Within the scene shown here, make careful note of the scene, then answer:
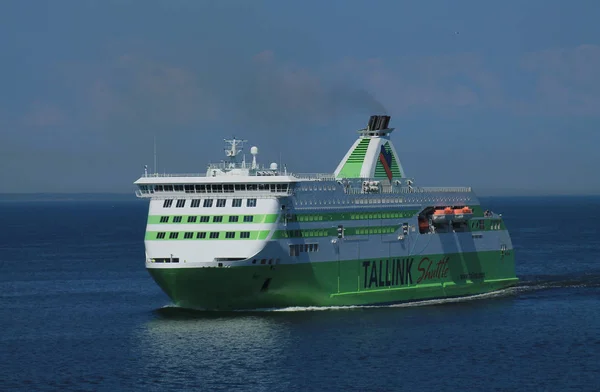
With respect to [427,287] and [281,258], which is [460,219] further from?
[281,258]

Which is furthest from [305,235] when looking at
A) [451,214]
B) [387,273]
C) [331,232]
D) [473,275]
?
[473,275]

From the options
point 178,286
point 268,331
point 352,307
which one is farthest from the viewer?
point 352,307

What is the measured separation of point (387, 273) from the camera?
63.4m

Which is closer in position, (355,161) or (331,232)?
(331,232)

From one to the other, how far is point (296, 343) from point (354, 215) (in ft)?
44.7

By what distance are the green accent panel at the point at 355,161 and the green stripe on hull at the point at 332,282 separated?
21.7 ft

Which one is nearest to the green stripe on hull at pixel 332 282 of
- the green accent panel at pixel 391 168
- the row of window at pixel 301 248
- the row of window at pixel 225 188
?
the row of window at pixel 301 248

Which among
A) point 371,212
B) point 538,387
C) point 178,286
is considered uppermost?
point 371,212

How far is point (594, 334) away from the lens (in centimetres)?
5338

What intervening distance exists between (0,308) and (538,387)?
3531 centimetres

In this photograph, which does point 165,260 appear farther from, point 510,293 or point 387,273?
point 510,293

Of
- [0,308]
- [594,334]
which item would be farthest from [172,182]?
[594,334]

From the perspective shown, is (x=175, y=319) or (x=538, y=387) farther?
(x=175, y=319)

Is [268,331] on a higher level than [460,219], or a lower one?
lower
